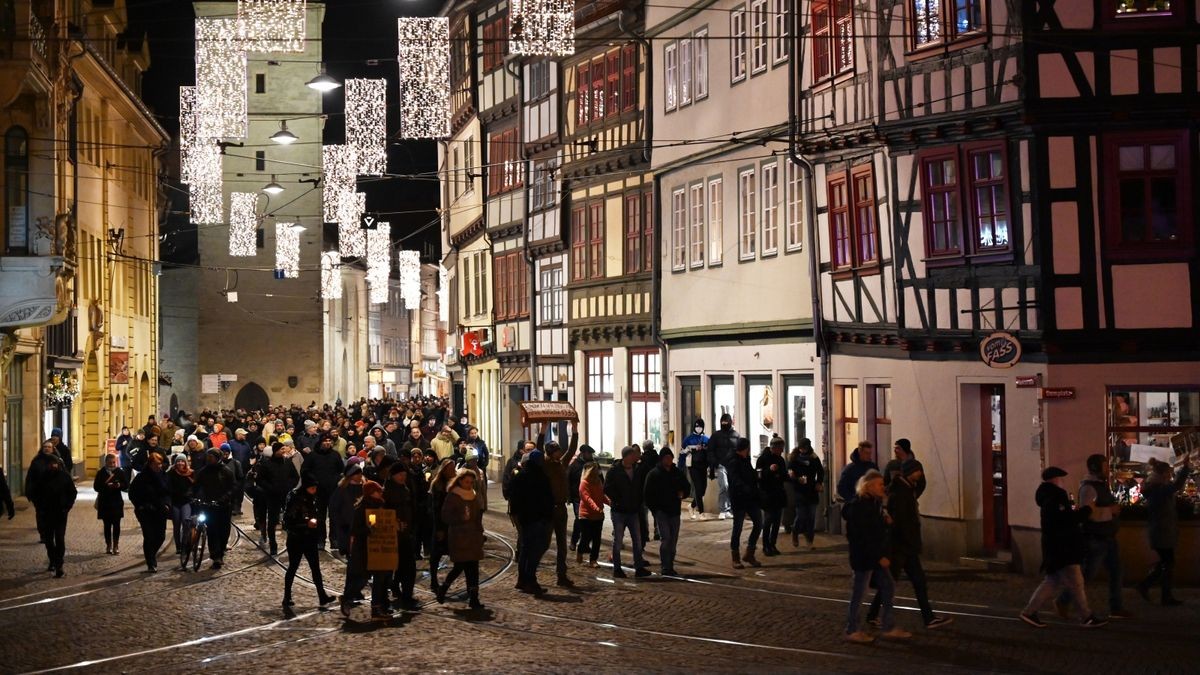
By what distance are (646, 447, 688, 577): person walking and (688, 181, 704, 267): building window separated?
12714mm

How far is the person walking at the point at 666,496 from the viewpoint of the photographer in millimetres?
24047

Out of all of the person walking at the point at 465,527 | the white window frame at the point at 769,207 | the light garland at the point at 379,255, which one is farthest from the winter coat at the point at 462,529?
the light garland at the point at 379,255

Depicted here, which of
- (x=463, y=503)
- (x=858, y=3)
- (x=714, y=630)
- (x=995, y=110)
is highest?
(x=858, y=3)

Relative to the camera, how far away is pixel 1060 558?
18484 millimetres

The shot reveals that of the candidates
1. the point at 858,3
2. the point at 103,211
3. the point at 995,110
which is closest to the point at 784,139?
the point at 858,3

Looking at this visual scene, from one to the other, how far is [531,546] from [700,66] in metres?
16.0

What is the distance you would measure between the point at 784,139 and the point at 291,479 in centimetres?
1001

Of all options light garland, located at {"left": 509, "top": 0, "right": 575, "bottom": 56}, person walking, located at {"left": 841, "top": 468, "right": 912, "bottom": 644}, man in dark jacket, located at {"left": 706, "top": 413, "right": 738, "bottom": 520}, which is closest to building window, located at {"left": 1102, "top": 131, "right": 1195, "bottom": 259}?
person walking, located at {"left": 841, "top": 468, "right": 912, "bottom": 644}

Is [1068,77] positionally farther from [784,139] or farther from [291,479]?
[291,479]

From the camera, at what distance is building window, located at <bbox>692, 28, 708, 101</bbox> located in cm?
3566

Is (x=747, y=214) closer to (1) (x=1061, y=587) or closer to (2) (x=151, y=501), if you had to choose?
(2) (x=151, y=501)

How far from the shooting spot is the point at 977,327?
81.7 ft

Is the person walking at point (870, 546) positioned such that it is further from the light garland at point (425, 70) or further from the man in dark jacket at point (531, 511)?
the light garland at point (425, 70)

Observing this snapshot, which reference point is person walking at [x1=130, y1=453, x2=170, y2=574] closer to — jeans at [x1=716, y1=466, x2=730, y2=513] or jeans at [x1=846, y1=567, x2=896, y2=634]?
jeans at [x1=716, y1=466, x2=730, y2=513]
